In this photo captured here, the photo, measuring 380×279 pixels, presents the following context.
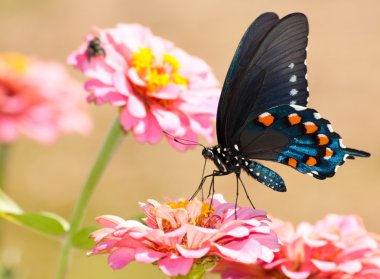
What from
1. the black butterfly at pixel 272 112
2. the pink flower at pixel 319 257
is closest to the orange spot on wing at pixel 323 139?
the black butterfly at pixel 272 112

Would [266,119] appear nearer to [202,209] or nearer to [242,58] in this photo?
[242,58]

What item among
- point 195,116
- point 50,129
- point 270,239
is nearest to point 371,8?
point 50,129

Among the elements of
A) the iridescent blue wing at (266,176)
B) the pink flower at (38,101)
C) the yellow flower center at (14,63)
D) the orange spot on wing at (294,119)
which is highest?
the yellow flower center at (14,63)

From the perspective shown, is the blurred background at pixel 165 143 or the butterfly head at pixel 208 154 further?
A: the blurred background at pixel 165 143

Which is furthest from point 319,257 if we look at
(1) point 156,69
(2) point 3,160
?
(2) point 3,160

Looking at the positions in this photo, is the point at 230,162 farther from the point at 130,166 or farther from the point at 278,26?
the point at 130,166

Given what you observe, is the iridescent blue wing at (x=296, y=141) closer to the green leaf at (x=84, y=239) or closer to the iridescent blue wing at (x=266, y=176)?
the iridescent blue wing at (x=266, y=176)
